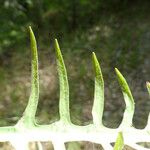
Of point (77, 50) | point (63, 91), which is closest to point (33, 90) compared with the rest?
point (63, 91)

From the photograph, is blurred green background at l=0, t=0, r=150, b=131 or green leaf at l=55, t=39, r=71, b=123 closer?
green leaf at l=55, t=39, r=71, b=123

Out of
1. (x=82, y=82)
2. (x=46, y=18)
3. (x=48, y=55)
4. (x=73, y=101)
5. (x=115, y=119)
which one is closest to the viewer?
(x=115, y=119)

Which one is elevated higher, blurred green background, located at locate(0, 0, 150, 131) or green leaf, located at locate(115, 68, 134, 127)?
blurred green background, located at locate(0, 0, 150, 131)

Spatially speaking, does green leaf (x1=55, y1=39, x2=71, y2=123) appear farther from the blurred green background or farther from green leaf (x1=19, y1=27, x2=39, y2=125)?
the blurred green background

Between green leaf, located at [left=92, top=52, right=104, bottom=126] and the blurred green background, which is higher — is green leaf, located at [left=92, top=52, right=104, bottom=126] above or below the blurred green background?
below

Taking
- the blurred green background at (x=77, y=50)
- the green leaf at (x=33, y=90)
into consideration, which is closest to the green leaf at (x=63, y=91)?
the green leaf at (x=33, y=90)

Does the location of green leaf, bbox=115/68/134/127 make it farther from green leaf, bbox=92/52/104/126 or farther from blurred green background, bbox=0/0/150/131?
blurred green background, bbox=0/0/150/131

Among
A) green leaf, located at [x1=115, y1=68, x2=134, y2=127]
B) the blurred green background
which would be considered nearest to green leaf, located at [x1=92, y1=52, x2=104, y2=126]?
green leaf, located at [x1=115, y1=68, x2=134, y2=127]

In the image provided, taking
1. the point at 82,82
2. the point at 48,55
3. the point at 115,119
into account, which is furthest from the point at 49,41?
the point at 115,119

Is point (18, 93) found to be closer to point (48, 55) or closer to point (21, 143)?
point (48, 55)
